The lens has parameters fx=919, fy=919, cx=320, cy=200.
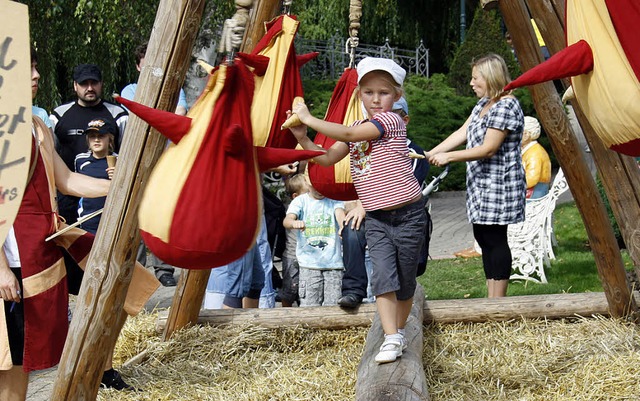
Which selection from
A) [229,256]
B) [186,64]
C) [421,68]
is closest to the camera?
[229,256]

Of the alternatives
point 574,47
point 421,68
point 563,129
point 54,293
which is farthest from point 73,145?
point 421,68

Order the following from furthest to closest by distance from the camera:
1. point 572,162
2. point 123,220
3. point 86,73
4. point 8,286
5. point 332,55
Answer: point 332,55 → point 86,73 → point 572,162 → point 8,286 → point 123,220

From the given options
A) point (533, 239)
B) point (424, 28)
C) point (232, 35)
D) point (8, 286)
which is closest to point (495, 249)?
point (533, 239)

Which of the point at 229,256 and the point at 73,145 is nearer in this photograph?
the point at 229,256

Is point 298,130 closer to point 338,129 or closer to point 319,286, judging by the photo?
point 338,129

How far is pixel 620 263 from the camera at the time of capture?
5109 millimetres

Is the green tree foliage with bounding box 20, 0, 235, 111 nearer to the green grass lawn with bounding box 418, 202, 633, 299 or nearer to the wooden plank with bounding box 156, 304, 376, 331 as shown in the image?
the green grass lawn with bounding box 418, 202, 633, 299

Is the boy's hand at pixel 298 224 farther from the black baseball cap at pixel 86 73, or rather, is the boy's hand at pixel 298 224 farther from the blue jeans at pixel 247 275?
the black baseball cap at pixel 86 73

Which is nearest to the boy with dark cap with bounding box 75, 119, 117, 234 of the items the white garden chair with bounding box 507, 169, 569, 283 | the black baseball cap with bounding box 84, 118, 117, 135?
the black baseball cap with bounding box 84, 118, 117, 135

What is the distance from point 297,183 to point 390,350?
2.25 m

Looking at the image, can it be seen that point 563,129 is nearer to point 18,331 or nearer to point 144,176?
point 144,176

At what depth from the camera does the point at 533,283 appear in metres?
7.88

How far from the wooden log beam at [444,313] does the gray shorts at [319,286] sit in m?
0.49

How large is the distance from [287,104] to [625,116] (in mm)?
1533
